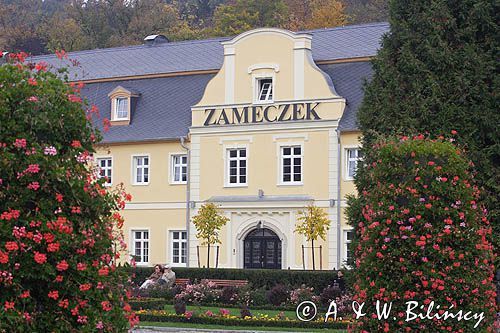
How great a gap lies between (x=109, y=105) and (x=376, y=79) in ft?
90.2

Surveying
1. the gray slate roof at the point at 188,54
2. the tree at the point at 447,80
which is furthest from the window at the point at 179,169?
the tree at the point at 447,80

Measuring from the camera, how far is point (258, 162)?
4088cm

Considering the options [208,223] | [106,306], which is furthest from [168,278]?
[106,306]

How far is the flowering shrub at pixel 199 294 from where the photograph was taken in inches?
1118

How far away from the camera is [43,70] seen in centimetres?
827

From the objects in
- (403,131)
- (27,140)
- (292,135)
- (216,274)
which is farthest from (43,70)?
(292,135)

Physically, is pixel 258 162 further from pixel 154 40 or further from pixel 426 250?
pixel 426 250

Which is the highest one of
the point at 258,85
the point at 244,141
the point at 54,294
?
the point at 258,85

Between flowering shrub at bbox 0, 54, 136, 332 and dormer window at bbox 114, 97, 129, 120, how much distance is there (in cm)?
3640

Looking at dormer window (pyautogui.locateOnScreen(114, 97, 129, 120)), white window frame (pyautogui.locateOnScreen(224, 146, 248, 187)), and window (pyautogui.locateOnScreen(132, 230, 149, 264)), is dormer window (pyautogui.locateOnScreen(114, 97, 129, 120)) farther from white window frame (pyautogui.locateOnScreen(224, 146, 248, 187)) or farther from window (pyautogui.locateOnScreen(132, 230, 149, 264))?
white window frame (pyautogui.locateOnScreen(224, 146, 248, 187))

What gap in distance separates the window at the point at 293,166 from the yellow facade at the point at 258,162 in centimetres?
4

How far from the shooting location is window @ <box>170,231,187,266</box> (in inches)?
1656

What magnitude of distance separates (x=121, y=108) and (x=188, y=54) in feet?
11.9

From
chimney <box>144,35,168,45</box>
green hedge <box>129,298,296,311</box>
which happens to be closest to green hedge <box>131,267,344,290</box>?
green hedge <box>129,298,296,311</box>
